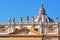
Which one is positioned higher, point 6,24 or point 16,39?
point 6,24

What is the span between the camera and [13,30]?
1335 inches

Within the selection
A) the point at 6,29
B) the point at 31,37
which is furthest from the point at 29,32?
the point at 6,29

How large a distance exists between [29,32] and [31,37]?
74cm

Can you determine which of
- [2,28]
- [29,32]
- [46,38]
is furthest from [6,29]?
[46,38]

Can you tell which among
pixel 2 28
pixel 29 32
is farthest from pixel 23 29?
pixel 2 28

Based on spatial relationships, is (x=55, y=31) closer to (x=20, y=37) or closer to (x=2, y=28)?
(x=20, y=37)

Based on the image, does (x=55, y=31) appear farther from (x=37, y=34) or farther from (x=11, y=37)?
(x=11, y=37)

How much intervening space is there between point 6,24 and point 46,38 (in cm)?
590

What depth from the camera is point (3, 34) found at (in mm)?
33688


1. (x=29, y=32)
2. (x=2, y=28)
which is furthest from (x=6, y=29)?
(x=29, y=32)

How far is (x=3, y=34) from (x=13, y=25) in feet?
6.06

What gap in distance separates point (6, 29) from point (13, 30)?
3.21 ft

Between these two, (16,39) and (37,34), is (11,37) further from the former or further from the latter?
(37,34)

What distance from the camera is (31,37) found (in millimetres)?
33531
